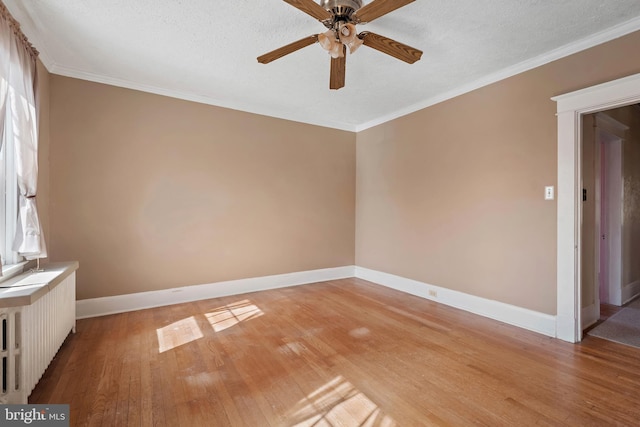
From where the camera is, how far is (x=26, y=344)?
1.72m

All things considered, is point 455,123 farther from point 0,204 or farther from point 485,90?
point 0,204

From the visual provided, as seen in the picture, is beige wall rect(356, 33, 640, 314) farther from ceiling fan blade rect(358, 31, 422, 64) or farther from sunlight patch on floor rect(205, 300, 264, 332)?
sunlight patch on floor rect(205, 300, 264, 332)

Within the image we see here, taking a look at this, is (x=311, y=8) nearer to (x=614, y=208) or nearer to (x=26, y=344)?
(x=26, y=344)

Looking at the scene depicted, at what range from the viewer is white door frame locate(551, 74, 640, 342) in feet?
8.35

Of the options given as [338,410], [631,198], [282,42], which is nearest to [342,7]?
[282,42]

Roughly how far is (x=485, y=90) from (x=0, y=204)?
4601 millimetres

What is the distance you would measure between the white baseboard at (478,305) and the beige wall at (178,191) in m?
1.21

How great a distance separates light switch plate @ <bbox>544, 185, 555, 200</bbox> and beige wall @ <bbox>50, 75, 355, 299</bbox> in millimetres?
2957

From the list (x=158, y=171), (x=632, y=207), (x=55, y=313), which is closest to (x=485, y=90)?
(x=632, y=207)

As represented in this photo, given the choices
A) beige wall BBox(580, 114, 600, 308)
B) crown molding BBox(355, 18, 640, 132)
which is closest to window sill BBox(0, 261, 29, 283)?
crown molding BBox(355, 18, 640, 132)

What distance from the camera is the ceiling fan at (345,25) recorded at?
1757 mm

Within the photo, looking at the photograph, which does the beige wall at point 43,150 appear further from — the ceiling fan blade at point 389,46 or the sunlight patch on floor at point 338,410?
the ceiling fan blade at point 389,46

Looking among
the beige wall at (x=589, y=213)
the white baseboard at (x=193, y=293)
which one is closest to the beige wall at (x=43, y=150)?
the white baseboard at (x=193, y=293)
